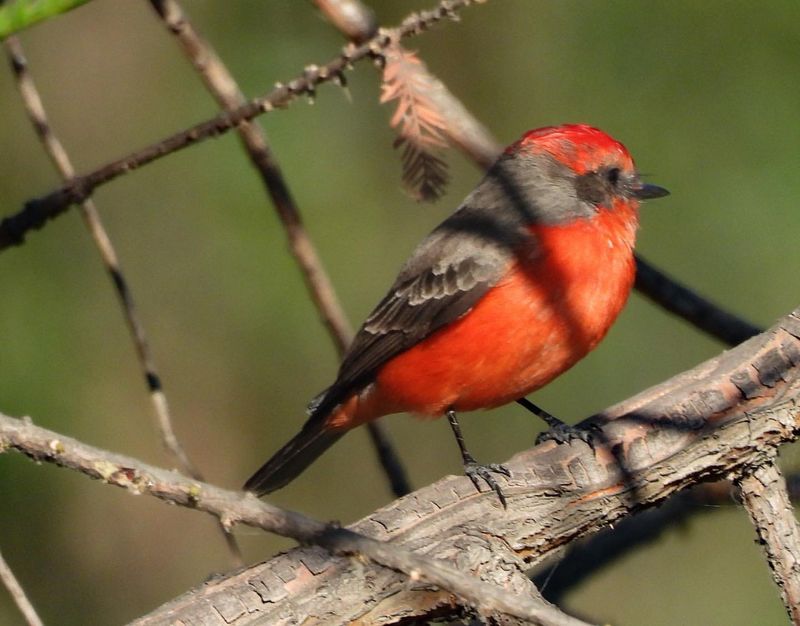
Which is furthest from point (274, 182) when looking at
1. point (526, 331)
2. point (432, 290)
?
point (526, 331)

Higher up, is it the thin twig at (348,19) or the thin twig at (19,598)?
the thin twig at (348,19)

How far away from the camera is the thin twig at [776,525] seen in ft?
10.6

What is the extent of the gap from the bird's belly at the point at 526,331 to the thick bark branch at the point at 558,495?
66 centimetres

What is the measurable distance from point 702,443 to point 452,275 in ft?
5.04

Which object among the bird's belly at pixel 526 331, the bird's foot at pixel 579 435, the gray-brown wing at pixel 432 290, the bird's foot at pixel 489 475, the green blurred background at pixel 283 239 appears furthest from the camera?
the green blurred background at pixel 283 239

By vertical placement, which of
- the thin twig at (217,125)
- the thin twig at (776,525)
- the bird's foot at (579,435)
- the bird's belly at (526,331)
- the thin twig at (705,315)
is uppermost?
the thin twig at (217,125)

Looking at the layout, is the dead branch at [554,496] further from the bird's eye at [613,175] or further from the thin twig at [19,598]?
the bird's eye at [613,175]

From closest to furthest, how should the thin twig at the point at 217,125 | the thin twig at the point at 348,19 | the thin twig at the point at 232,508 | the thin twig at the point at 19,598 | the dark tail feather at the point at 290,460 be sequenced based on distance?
the thin twig at the point at 232,508 < the thin twig at the point at 19,598 < the thin twig at the point at 217,125 < the thin twig at the point at 348,19 < the dark tail feather at the point at 290,460

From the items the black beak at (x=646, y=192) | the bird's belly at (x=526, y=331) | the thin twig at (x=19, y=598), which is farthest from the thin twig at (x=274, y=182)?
the thin twig at (x=19, y=598)

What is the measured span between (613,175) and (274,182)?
5.29 ft

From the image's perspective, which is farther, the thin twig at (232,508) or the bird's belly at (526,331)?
the bird's belly at (526,331)

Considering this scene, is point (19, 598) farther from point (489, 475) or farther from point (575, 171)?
point (575, 171)

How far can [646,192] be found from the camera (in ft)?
17.1

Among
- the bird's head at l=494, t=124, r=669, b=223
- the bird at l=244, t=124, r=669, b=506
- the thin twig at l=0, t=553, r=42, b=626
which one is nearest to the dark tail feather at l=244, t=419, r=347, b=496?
the bird at l=244, t=124, r=669, b=506
